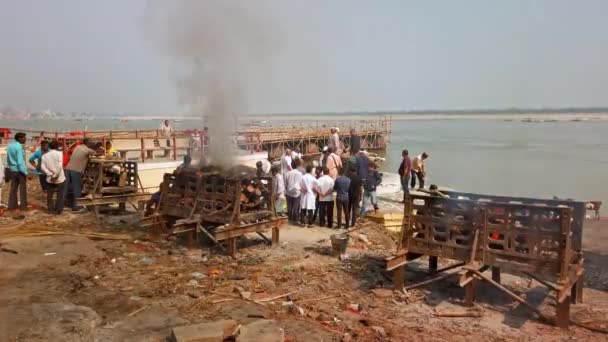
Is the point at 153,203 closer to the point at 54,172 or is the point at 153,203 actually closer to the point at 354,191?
the point at 54,172

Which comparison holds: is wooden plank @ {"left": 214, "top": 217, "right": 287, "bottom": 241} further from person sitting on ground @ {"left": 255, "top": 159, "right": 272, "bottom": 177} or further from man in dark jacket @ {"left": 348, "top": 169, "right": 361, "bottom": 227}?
man in dark jacket @ {"left": 348, "top": 169, "right": 361, "bottom": 227}

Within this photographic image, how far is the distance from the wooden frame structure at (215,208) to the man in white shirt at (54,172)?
2716 mm

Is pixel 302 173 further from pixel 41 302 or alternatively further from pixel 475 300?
pixel 41 302

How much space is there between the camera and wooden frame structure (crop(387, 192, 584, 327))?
6746 mm

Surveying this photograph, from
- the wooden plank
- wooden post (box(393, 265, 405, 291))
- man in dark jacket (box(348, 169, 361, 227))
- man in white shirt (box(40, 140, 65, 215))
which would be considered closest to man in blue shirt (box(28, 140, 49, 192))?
man in white shirt (box(40, 140, 65, 215))

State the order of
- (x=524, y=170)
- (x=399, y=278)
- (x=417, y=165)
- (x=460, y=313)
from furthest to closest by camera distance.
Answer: (x=524, y=170), (x=417, y=165), (x=399, y=278), (x=460, y=313)

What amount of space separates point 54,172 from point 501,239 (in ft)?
29.7

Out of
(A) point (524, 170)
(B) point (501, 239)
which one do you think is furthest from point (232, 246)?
(A) point (524, 170)

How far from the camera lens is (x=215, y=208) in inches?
381

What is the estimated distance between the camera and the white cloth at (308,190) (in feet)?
39.7

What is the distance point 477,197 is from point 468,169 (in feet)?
93.0

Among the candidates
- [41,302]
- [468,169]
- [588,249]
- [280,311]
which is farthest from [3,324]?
[468,169]

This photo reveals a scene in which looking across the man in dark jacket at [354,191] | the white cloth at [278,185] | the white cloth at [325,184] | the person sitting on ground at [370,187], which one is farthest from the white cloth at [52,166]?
the person sitting on ground at [370,187]

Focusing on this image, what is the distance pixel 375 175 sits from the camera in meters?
13.6
